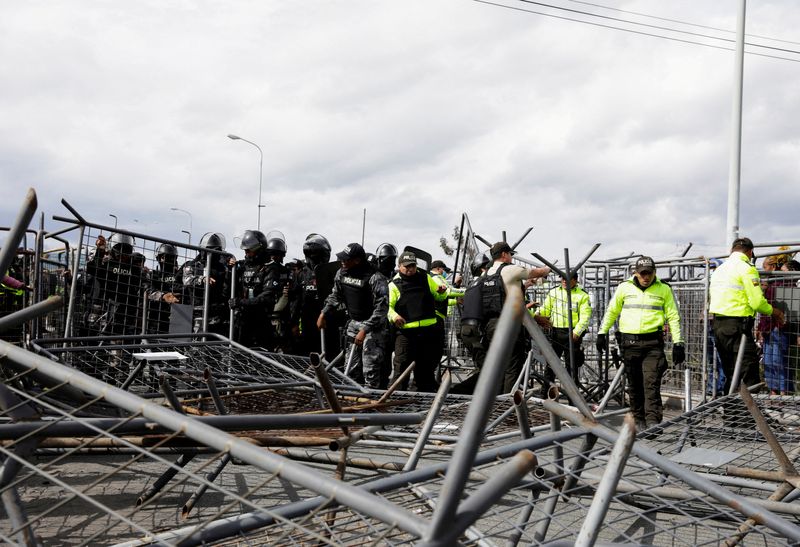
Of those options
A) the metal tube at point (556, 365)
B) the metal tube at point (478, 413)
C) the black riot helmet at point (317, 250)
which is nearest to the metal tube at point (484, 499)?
the metal tube at point (478, 413)

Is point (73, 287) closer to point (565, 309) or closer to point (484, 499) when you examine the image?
point (484, 499)

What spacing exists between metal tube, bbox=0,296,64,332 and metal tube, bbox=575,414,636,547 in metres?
1.32

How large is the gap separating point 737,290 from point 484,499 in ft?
21.9

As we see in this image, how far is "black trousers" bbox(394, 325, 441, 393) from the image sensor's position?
7.62 metres

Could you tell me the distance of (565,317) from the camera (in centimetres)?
885

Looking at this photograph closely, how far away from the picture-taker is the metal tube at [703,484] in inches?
65.6

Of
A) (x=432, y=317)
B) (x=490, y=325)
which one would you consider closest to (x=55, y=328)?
(x=432, y=317)

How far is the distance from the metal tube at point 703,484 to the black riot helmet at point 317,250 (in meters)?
7.40

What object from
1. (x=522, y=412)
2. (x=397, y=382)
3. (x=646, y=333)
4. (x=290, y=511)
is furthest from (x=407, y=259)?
(x=290, y=511)

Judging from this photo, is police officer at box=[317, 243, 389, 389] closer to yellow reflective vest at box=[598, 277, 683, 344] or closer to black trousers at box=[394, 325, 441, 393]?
black trousers at box=[394, 325, 441, 393]

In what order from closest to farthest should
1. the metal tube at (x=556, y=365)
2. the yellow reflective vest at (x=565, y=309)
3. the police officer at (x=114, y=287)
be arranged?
the metal tube at (x=556, y=365), the police officer at (x=114, y=287), the yellow reflective vest at (x=565, y=309)

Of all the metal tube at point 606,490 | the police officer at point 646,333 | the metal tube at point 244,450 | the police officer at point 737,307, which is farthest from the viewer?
the police officer at point 737,307

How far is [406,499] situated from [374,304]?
5.53 meters

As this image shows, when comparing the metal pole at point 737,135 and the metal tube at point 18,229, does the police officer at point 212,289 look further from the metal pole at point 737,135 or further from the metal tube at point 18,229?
the metal pole at point 737,135
